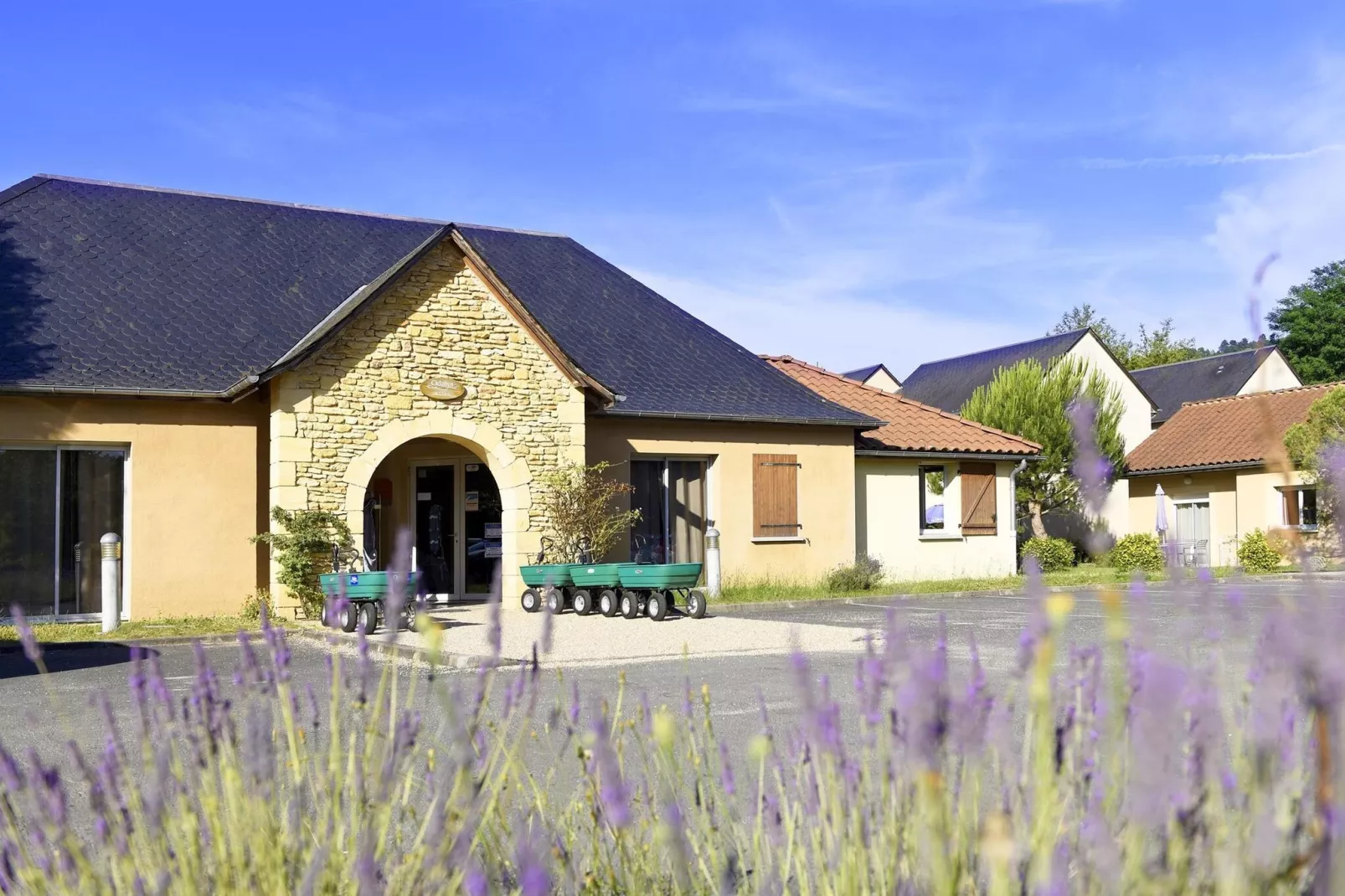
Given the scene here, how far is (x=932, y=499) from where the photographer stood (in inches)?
1212

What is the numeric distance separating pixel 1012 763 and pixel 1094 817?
21cm

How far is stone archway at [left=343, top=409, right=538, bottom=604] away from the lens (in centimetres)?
1582

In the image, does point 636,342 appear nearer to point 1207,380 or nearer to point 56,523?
point 56,523

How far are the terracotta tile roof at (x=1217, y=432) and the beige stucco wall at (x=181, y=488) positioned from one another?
830 inches

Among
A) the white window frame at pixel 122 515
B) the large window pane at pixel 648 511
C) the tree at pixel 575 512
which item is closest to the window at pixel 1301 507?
the large window pane at pixel 648 511

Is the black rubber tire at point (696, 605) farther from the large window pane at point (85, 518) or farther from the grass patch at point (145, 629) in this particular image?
the large window pane at point (85, 518)

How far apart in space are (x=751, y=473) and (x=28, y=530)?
9.93 meters

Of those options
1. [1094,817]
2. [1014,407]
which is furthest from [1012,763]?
[1014,407]

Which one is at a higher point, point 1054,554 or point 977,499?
point 977,499

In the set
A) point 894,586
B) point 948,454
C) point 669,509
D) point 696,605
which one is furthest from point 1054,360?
point 696,605

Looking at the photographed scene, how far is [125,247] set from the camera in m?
17.7

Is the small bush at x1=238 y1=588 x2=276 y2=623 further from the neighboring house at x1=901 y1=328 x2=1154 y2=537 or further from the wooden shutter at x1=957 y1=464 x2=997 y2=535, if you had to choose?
the neighboring house at x1=901 y1=328 x2=1154 y2=537

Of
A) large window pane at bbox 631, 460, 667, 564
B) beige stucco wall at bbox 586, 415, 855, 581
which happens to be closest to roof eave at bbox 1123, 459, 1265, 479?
beige stucco wall at bbox 586, 415, 855, 581

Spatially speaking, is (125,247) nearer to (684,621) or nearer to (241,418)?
(241,418)
